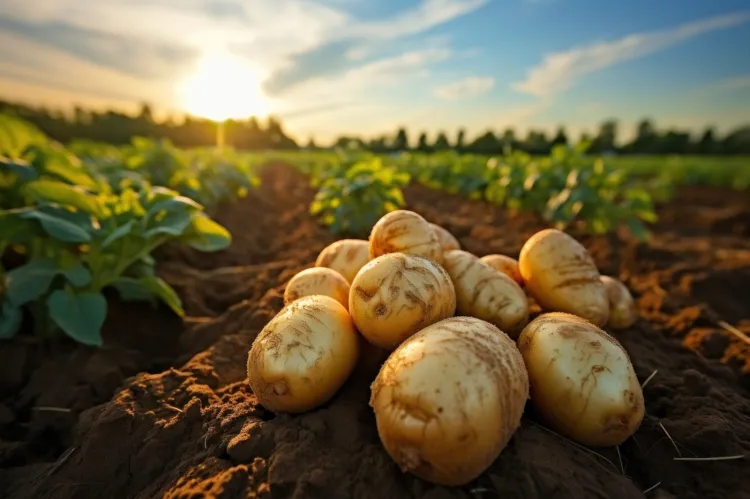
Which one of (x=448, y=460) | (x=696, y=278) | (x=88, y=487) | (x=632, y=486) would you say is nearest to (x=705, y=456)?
(x=632, y=486)

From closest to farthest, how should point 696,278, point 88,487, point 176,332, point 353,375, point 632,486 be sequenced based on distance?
point 632,486 < point 88,487 < point 353,375 < point 176,332 < point 696,278

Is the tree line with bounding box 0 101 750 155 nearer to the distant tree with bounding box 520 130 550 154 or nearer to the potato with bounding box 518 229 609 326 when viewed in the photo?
the distant tree with bounding box 520 130 550 154

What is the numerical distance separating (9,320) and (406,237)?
2.43 m

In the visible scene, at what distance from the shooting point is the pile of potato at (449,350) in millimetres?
1283

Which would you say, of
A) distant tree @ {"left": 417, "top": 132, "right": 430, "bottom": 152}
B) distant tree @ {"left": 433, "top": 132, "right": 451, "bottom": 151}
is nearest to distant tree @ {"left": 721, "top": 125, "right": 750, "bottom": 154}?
distant tree @ {"left": 433, "top": 132, "right": 451, "bottom": 151}

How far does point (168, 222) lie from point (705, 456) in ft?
9.98

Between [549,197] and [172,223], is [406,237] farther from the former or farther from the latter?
[549,197]

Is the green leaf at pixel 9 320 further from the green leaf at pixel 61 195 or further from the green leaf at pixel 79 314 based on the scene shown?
the green leaf at pixel 61 195

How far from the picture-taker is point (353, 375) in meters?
1.93

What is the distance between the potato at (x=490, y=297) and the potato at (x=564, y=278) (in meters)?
0.26

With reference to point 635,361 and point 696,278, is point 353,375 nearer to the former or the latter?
point 635,361

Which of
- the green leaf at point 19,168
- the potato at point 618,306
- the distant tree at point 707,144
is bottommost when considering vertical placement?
the distant tree at point 707,144

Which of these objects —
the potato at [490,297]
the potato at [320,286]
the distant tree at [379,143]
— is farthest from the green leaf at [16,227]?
the distant tree at [379,143]

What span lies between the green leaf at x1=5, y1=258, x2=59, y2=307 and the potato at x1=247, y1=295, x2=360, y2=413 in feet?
5.72
